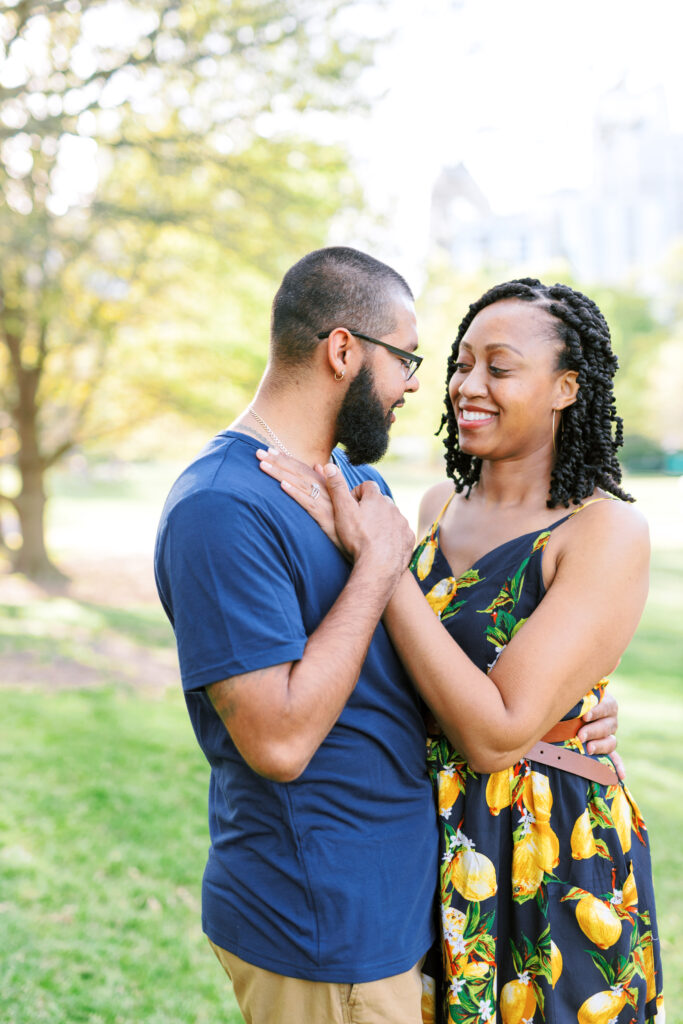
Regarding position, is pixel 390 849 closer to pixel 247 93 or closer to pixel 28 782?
pixel 28 782

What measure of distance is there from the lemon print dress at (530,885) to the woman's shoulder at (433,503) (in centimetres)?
64

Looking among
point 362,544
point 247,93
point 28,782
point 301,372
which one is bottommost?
point 28,782

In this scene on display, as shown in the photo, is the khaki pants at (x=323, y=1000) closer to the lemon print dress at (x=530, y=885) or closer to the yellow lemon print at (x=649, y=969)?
the lemon print dress at (x=530, y=885)

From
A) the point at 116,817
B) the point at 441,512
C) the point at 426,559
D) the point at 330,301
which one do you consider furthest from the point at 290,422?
the point at 116,817

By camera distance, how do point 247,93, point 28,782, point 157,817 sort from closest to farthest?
point 157,817 < point 28,782 < point 247,93

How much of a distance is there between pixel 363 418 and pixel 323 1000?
4.57 feet

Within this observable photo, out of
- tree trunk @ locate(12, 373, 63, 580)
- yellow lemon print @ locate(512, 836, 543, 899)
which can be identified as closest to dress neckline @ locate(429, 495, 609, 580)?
yellow lemon print @ locate(512, 836, 543, 899)

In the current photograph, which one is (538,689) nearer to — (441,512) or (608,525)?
(608,525)

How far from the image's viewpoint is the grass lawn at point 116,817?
4012mm

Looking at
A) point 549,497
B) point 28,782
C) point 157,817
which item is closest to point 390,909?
point 549,497

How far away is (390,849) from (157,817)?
411 cm

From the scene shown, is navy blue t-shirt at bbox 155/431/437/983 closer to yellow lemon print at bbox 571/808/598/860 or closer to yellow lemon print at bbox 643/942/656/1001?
yellow lemon print at bbox 571/808/598/860

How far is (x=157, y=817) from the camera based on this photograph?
5816 millimetres

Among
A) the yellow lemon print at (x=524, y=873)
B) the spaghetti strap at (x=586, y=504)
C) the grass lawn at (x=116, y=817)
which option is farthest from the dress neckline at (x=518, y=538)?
the grass lawn at (x=116, y=817)
